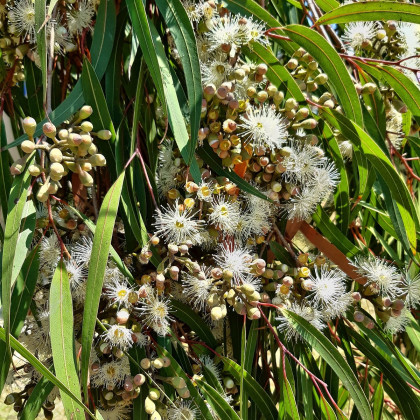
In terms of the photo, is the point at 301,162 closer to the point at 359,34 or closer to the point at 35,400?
the point at 359,34

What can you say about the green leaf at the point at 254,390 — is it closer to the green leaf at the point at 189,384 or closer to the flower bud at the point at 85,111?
the green leaf at the point at 189,384

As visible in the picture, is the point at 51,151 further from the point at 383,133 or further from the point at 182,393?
the point at 383,133

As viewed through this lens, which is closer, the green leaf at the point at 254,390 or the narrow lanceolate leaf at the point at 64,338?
the narrow lanceolate leaf at the point at 64,338

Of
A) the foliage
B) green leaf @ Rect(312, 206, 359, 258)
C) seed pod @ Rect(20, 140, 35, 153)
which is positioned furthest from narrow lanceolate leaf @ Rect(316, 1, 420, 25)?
seed pod @ Rect(20, 140, 35, 153)

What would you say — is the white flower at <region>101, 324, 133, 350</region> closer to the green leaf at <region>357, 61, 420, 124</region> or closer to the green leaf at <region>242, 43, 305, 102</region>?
the green leaf at <region>242, 43, 305, 102</region>

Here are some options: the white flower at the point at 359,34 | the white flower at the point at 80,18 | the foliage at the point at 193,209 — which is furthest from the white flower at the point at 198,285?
the white flower at the point at 359,34

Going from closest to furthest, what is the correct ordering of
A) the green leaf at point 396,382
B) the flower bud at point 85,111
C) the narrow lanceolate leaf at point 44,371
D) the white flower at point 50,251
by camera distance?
1. the narrow lanceolate leaf at point 44,371
2. the flower bud at point 85,111
3. the white flower at point 50,251
4. the green leaf at point 396,382

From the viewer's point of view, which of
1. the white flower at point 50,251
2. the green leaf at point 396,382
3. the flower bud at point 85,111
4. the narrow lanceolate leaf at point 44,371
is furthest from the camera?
the green leaf at point 396,382
